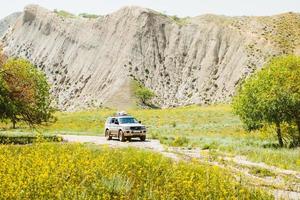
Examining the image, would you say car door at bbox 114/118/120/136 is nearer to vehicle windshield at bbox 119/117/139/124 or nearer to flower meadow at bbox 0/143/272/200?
vehicle windshield at bbox 119/117/139/124

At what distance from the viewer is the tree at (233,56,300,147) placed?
30.1 meters

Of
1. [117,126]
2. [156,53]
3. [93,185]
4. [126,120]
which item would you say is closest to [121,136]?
[117,126]

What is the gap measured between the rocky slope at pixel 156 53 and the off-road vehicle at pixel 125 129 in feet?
199

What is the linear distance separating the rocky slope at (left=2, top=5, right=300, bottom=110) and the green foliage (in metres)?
1.68

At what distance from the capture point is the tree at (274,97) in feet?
Answer: 98.6

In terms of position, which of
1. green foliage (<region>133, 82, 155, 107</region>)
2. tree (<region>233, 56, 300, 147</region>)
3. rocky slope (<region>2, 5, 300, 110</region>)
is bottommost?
tree (<region>233, 56, 300, 147</region>)

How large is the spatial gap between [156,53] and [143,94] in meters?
15.6

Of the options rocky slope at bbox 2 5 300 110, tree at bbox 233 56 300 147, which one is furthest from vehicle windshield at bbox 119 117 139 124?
rocky slope at bbox 2 5 300 110

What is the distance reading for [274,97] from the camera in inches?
1182

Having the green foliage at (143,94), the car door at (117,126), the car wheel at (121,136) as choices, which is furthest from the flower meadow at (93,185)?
the green foliage at (143,94)

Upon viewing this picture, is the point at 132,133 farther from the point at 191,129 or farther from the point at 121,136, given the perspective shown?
the point at 191,129

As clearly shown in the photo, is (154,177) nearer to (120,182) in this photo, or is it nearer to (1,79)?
(120,182)

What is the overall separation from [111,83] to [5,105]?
75814mm

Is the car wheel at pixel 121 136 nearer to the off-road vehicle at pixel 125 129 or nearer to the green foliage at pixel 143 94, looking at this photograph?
the off-road vehicle at pixel 125 129
